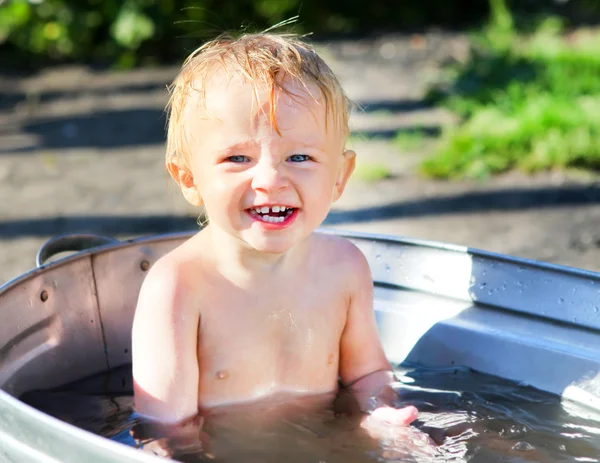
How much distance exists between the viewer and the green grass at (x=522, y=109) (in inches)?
149

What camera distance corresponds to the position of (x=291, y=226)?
1.48 m

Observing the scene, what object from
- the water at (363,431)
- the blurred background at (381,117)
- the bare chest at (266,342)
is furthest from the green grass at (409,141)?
the bare chest at (266,342)

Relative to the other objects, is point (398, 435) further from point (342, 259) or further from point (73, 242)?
point (73, 242)

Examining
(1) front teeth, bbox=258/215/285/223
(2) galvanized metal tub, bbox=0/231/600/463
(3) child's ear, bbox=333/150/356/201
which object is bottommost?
(2) galvanized metal tub, bbox=0/231/600/463

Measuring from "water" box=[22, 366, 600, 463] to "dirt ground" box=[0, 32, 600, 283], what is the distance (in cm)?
119

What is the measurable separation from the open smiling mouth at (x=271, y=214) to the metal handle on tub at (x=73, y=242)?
51 centimetres

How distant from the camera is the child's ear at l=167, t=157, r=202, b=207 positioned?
157cm

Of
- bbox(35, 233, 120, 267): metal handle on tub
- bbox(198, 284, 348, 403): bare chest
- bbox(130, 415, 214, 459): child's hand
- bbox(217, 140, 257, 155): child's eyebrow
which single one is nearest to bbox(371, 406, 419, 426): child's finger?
bbox(198, 284, 348, 403): bare chest

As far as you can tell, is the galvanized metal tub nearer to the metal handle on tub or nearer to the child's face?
the metal handle on tub

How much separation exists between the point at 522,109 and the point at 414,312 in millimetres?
2499

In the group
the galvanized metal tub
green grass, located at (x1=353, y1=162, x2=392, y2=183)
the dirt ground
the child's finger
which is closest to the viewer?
the child's finger

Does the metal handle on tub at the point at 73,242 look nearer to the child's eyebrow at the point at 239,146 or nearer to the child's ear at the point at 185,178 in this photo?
the child's ear at the point at 185,178

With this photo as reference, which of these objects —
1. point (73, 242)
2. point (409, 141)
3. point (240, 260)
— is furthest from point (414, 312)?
point (409, 141)

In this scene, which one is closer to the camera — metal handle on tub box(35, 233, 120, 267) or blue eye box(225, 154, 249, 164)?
blue eye box(225, 154, 249, 164)
